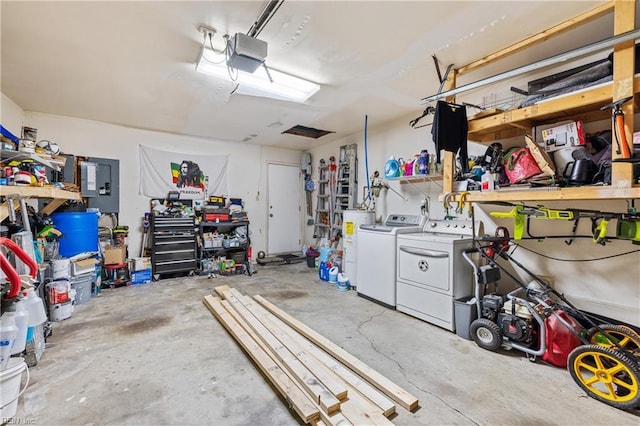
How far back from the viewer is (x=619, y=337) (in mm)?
2037

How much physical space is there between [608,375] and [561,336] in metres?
0.35

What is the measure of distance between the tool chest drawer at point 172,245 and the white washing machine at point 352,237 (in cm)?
264

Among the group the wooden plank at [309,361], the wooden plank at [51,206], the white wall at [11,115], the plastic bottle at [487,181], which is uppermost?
the white wall at [11,115]

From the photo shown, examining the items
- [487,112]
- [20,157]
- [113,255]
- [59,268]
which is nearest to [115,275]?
[113,255]

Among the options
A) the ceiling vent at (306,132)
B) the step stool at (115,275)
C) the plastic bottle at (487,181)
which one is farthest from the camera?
the ceiling vent at (306,132)

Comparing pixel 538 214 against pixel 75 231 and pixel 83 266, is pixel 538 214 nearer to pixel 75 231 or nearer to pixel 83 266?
pixel 83 266

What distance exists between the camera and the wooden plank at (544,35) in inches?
73.8

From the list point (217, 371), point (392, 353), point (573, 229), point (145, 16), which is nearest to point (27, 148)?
point (145, 16)

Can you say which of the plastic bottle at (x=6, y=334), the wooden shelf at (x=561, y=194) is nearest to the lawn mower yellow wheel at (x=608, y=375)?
the wooden shelf at (x=561, y=194)

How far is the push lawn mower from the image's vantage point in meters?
1.70

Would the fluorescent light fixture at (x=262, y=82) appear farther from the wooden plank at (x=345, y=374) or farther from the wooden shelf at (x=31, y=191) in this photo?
the wooden plank at (x=345, y=374)

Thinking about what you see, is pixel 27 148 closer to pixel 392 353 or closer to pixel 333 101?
pixel 333 101

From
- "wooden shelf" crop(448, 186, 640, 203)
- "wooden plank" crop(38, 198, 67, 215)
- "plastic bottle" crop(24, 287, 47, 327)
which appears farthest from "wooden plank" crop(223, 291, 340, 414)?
"wooden plank" crop(38, 198, 67, 215)

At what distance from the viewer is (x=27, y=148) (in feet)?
8.73
